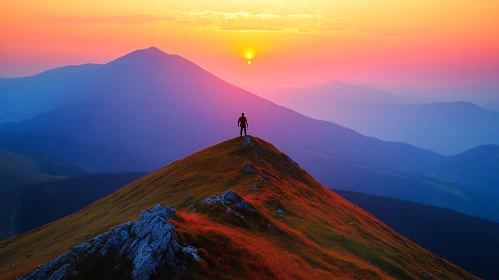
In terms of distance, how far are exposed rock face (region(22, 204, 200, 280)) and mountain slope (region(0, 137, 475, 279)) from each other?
256cm

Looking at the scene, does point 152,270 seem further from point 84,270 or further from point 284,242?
point 284,242

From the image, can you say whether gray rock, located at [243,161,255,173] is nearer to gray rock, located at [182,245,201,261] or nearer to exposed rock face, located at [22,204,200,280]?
exposed rock face, located at [22,204,200,280]

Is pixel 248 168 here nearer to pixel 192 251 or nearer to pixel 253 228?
pixel 253 228

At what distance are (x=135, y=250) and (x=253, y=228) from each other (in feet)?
70.5

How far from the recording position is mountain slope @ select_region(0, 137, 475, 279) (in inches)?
1540

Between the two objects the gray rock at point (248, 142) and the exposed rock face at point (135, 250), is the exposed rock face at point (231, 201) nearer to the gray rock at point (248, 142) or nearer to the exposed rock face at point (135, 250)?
the exposed rock face at point (135, 250)

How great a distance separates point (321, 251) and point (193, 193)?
97.2 feet

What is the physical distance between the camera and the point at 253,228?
1950 inches

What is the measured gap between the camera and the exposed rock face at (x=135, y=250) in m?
29.7

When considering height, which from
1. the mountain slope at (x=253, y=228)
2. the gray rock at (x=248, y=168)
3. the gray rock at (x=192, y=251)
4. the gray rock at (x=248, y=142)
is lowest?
the mountain slope at (x=253, y=228)

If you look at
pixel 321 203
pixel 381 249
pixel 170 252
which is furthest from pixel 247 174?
pixel 170 252

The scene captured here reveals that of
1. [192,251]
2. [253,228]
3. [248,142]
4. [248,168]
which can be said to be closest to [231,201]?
[253,228]

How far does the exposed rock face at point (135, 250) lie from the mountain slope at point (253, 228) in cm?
256

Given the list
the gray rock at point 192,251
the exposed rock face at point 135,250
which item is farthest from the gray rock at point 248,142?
the gray rock at point 192,251
